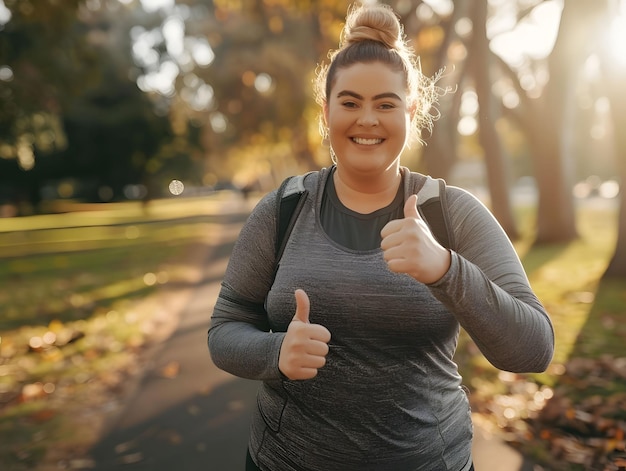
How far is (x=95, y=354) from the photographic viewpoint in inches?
301

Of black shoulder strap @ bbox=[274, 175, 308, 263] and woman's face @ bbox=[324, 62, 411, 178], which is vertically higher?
woman's face @ bbox=[324, 62, 411, 178]

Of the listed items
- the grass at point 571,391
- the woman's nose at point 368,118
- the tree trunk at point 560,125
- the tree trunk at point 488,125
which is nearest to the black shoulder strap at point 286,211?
the woman's nose at point 368,118

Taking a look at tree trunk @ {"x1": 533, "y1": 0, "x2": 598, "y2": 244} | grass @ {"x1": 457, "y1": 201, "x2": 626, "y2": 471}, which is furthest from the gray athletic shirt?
tree trunk @ {"x1": 533, "y1": 0, "x2": 598, "y2": 244}

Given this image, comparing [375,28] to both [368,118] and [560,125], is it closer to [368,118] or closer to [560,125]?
[368,118]

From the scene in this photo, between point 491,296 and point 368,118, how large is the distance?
0.66m

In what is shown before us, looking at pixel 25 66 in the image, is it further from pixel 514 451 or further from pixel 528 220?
pixel 528 220

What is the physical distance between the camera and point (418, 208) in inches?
76.2

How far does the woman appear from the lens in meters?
1.82

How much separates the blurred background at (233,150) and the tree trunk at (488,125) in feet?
0.16

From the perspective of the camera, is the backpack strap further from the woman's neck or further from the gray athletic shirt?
the woman's neck

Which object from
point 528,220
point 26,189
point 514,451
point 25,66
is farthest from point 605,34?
point 26,189

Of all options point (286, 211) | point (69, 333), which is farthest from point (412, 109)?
point (69, 333)

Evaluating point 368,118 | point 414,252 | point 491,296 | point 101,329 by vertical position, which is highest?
point 368,118

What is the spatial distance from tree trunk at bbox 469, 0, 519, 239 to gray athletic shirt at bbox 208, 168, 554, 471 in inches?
533
